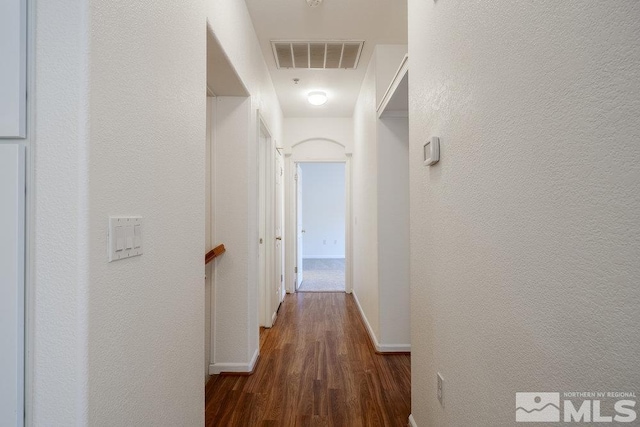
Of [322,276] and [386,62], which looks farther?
[322,276]

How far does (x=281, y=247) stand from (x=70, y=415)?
3.55m

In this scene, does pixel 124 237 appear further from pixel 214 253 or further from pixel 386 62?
pixel 386 62

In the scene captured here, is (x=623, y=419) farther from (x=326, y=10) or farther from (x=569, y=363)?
(x=326, y=10)

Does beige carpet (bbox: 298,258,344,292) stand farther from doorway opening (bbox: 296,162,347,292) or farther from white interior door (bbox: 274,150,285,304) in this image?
white interior door (bbox: 274,150,285,304)

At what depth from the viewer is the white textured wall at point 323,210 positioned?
8859mm

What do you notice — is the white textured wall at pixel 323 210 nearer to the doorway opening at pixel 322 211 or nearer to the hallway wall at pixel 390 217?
the doorway opening at pixel 322 211

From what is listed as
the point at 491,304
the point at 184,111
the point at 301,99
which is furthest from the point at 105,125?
the point at 301,99

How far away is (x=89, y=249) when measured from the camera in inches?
29.6

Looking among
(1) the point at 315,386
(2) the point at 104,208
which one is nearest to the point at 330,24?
(2) the point at 104,208

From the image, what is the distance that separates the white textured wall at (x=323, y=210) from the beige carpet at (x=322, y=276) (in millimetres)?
404

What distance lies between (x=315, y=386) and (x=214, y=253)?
1.17 meters

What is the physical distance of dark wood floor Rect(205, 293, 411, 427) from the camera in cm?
190

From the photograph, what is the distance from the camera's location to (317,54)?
2.92 meters

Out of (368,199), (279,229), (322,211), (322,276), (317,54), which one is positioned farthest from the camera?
(322,211)
